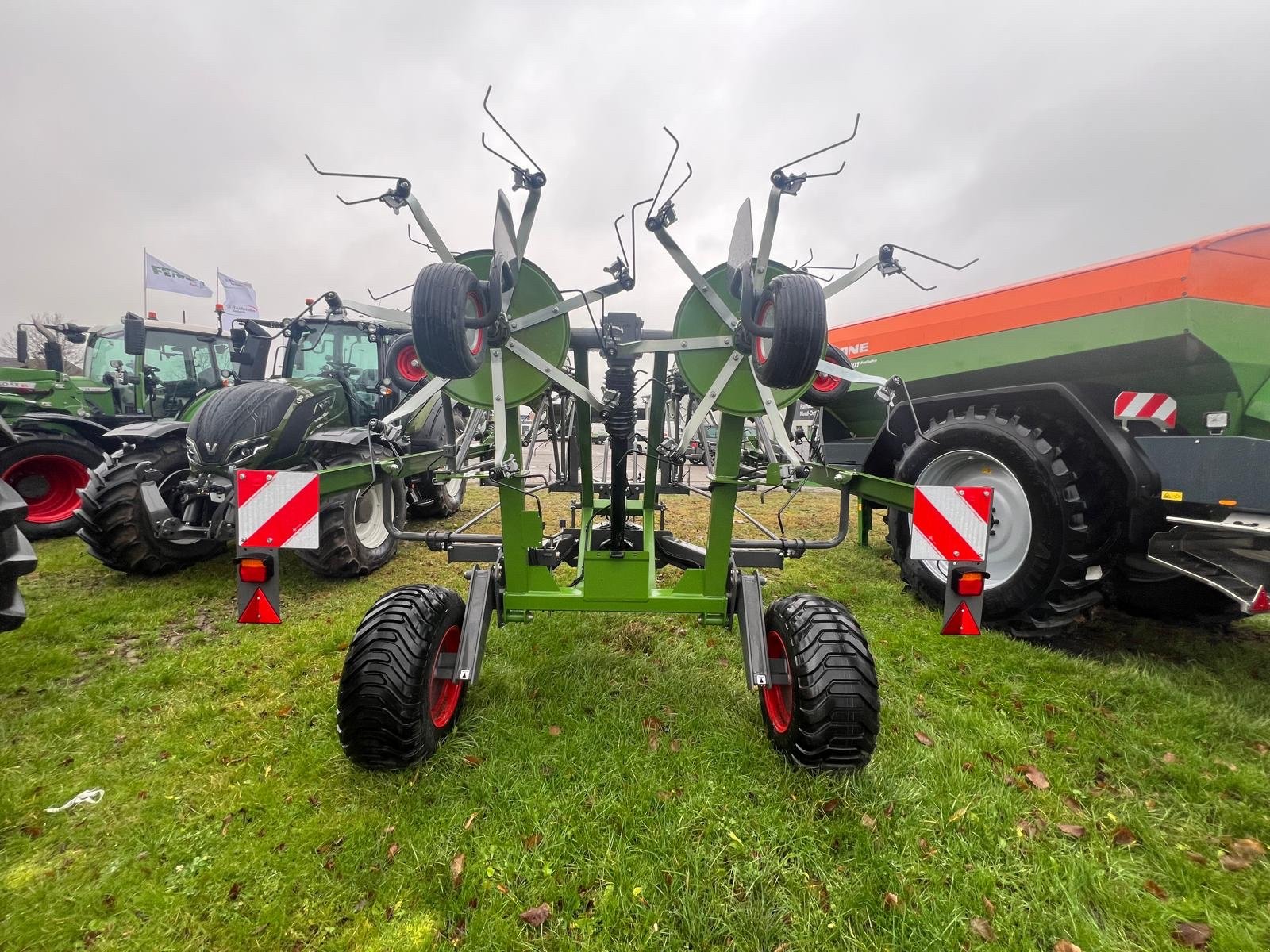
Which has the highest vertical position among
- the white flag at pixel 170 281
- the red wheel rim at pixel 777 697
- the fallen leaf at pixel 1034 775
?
the white flag at pixel 170 281

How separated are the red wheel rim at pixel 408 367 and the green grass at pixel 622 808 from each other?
2053mm

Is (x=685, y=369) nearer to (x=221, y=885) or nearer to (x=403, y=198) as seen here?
(x=403, y=198)

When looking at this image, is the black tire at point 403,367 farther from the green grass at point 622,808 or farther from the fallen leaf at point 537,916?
the fallen leaf at point 537,916

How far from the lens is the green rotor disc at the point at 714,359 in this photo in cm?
225

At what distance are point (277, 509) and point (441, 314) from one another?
1028 mm

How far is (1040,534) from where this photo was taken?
3363mm

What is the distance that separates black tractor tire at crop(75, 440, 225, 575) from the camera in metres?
4.30

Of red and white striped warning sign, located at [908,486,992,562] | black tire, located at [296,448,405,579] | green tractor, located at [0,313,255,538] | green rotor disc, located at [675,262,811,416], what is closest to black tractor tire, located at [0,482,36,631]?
black tire, located at [296,448,405,579]

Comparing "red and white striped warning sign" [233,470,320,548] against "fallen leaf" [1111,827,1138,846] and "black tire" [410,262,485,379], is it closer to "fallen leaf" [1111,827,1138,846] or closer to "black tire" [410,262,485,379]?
"black tire" [410,262,485,379]

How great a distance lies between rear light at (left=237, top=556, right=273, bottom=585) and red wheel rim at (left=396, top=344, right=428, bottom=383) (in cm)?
232

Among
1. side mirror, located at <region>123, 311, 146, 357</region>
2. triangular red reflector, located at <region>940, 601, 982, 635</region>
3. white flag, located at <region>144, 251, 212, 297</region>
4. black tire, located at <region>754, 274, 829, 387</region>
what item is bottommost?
triangular red reflector, located at <region>940, 601, 982, 635</region>

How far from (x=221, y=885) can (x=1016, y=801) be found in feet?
9.86

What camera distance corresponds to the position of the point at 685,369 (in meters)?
2.31

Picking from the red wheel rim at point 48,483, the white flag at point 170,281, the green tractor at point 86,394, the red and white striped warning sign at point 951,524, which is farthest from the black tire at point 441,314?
the white flag at point 170,281
